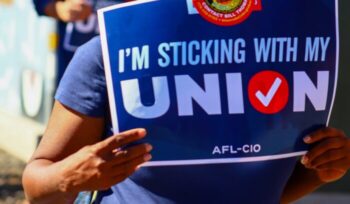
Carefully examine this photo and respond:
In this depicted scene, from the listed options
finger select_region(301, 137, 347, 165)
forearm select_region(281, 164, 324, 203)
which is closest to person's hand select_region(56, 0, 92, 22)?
forearm select_region(281, 164, 324, 203)

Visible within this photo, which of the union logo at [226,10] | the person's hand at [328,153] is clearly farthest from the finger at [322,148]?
the union logo at [226,10]

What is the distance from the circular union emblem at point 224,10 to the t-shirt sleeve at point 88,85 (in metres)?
0.26

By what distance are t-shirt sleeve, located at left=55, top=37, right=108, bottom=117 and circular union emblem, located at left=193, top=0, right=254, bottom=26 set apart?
10.3 inches

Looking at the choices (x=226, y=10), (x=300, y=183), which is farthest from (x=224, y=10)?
(x=300, y=183)

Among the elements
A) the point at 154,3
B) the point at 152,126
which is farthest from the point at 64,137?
the point at 154,3

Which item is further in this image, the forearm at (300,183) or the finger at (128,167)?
the forearm at (300,183)

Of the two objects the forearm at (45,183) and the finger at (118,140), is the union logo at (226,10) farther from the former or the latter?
the forearm at (45,183)

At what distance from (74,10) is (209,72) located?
3.03 meters

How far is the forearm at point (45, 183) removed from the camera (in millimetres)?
2033

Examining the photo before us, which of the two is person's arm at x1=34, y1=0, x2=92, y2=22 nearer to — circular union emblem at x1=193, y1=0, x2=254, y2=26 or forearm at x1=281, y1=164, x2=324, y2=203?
forearm at x1=281, y1=164, x2=324, y2=203

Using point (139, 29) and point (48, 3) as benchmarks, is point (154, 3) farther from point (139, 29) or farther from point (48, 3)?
point (48, 3)

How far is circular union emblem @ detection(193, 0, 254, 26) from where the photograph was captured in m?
1.95

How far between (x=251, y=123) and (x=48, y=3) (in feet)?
10.9

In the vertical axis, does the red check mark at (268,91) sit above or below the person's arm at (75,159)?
above
